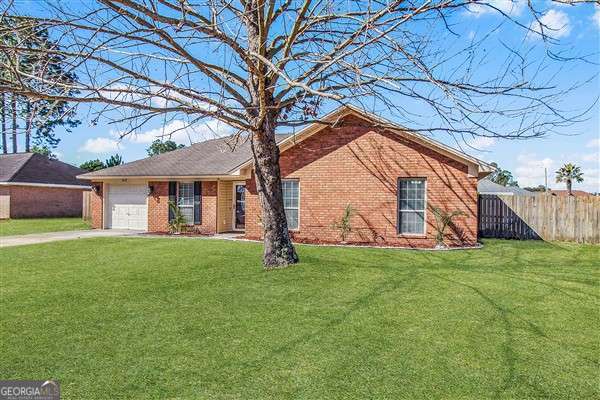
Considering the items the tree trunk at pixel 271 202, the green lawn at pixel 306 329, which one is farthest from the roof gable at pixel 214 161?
the tree trunk at pixel 271 202

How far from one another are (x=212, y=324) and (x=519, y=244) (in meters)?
12.0

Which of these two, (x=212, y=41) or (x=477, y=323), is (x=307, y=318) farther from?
(x=212, y=41)

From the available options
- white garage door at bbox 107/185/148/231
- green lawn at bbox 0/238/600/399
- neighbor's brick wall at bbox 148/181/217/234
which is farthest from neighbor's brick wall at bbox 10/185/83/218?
green lawn at bbox 0/238/600/399

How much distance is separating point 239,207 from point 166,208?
3116 millimetres

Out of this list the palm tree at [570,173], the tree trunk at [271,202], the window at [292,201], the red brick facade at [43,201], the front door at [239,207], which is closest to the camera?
the tree trunk at [271,202]

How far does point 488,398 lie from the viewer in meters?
3.59

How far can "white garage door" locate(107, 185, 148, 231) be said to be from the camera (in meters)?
19.2

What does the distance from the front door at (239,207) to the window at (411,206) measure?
724 centimetres

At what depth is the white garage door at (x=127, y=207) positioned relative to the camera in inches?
757

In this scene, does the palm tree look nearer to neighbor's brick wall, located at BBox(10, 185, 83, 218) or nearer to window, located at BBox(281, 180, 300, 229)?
window, located at BBox(281, 180, 300, 229)

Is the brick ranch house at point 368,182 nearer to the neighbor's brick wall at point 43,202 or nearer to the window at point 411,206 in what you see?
the window at point 411,206

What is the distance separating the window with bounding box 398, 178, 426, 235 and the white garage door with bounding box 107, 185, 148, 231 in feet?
37.7

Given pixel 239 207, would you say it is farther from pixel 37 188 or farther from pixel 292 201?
pixel 37 188

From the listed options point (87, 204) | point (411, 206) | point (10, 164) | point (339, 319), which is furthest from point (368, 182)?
point (10, 164)
